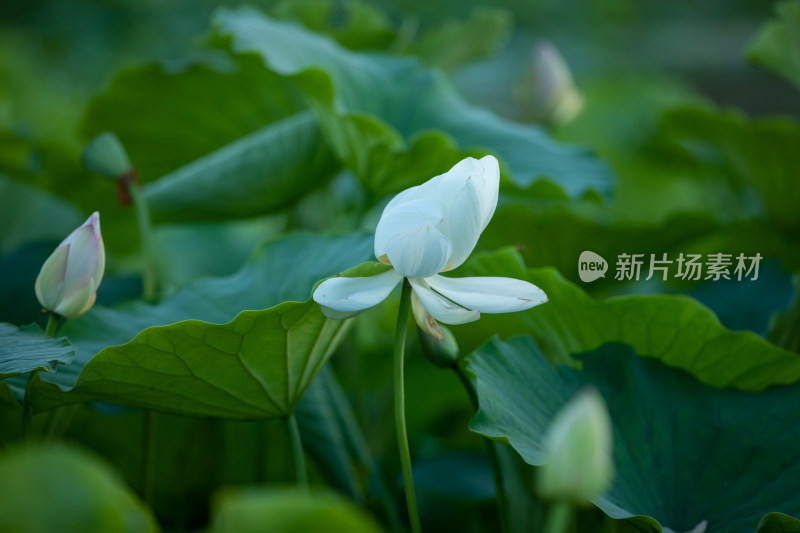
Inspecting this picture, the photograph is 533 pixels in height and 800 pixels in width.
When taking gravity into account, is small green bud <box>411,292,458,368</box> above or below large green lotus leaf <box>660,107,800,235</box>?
below

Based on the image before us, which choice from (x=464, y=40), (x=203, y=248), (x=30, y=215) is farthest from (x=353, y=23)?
(x=30, y=215)

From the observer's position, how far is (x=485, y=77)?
153 inches

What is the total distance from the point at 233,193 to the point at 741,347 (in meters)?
0.54

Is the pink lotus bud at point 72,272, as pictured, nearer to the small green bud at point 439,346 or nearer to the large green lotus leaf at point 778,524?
the small green bud at point 439,346

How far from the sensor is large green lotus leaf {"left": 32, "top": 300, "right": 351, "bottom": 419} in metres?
0.47

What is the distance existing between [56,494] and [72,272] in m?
0.25

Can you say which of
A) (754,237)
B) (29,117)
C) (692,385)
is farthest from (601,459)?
(29,117)

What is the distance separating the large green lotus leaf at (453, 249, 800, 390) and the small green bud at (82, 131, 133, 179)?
357 mm

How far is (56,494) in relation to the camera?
0.27m

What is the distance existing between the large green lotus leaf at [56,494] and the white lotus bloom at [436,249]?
0.58 feet

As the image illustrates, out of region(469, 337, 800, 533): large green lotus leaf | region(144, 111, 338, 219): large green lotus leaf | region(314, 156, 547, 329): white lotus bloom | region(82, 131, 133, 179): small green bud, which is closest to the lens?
region(314, 156, 547, 329): white lotus bloom

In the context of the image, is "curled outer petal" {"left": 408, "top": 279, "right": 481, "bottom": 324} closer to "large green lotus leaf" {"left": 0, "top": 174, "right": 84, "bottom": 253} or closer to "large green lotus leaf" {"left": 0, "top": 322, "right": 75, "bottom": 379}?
"large green lotus leaf" {"left": 0, "top": 322, "right": 75, "bottom": 379}

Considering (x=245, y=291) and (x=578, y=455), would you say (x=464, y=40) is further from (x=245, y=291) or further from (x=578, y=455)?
(x=578, y=455)

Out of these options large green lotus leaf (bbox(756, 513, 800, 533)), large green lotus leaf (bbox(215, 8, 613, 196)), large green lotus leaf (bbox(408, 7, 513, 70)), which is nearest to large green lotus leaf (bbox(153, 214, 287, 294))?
large green lotus leaf (bbox(215, 8, 613, 196))
